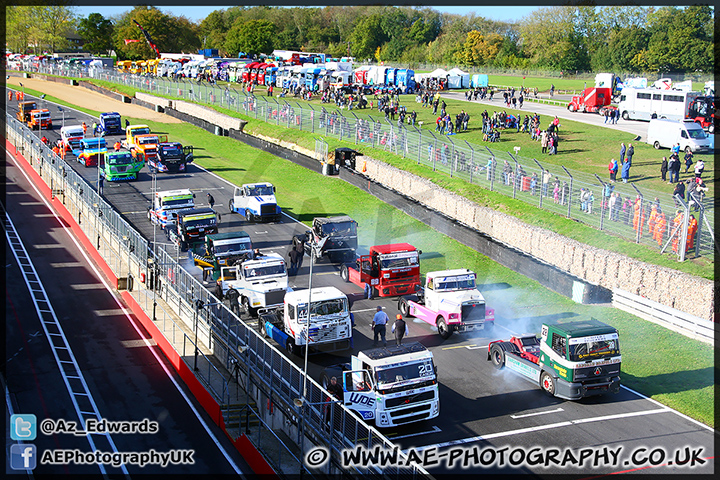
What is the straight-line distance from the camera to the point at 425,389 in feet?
59.0

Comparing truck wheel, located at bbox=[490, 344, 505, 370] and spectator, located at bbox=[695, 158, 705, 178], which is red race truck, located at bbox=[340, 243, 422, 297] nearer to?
truck wheel, located at bbox=[490, 344, 505, 370]

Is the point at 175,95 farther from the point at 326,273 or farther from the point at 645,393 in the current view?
the point at 645,393

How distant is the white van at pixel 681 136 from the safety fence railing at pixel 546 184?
10407 millimetres

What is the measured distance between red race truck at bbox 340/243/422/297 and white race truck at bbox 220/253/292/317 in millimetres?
3744

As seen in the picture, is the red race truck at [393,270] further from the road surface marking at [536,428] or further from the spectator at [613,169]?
the spectator at [613,169]

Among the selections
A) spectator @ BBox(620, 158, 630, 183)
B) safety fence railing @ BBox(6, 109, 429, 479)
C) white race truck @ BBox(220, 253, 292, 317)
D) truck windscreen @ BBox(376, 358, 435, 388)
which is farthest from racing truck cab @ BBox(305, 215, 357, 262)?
truck windscreen @ BBox(376, 358, 435, 388)

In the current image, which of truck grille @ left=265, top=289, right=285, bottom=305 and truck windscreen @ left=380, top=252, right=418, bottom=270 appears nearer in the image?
truck grille @ left=265, top=289, right=285, bottom=305

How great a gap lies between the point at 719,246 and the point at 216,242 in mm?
20161

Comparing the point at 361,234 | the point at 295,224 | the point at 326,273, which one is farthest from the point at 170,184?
the point at 326,273

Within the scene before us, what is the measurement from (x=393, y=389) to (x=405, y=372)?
558mm

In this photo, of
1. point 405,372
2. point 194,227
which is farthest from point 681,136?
point 405,372

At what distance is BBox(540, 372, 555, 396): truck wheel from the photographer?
65.3 feet

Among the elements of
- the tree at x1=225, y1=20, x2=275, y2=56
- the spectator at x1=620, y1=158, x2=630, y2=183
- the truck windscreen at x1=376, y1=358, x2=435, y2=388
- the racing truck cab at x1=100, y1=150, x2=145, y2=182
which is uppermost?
the tree at x1=225, y1=20, x2=275, y2=56

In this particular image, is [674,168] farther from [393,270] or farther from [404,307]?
[404,307]
